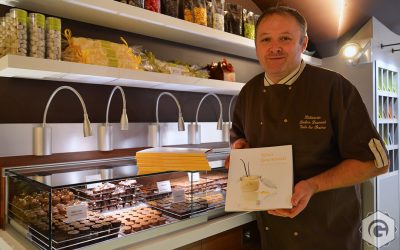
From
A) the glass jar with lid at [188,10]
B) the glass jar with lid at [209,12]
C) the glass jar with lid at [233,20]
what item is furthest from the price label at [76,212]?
the glass jar with lid at [233,20]

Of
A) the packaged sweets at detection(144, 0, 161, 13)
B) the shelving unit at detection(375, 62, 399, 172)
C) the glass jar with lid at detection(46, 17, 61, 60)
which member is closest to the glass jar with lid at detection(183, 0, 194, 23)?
the packaged sweets at detection(144, 0, 161, 13)

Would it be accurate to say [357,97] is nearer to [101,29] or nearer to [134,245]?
[134,245]

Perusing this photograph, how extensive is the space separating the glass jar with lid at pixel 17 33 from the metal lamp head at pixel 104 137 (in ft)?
1.90

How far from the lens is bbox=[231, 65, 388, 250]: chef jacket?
4.00 feet

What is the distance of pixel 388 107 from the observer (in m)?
3.25

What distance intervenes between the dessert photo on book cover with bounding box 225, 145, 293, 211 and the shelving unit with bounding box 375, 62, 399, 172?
2.36m

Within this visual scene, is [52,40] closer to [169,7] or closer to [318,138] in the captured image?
[169,7]

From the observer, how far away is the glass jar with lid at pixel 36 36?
1407 mm

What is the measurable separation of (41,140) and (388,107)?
125 inches

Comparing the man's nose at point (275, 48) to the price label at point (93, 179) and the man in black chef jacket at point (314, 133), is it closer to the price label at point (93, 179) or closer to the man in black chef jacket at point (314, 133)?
the man in black chef jacket at point (314, 133)

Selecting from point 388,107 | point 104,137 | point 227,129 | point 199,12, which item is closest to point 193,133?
point 227,129

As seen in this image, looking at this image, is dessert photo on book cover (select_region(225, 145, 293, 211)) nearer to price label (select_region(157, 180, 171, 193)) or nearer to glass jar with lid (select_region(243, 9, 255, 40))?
price label (select_region(157, 180, 171, 193))

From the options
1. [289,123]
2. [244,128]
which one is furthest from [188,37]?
[289,123]

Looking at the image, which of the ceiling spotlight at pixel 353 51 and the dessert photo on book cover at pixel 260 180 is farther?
the ceiling spotlight at pixel 353 51
